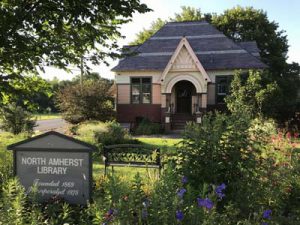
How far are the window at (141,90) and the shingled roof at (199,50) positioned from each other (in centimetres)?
98

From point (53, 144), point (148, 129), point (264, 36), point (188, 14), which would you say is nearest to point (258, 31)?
point (264, 36)

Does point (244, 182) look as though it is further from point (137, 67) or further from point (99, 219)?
point (137, 67)

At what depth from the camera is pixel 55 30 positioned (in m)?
5.82

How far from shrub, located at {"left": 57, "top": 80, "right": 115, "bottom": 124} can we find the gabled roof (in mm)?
18248

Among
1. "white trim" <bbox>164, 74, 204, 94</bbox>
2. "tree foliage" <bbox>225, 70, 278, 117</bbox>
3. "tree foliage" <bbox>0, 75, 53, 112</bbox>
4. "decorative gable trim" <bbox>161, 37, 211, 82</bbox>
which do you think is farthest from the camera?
"white trim" <bbox>164, 74, 204, 94</bbox>

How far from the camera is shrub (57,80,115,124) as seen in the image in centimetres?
2275

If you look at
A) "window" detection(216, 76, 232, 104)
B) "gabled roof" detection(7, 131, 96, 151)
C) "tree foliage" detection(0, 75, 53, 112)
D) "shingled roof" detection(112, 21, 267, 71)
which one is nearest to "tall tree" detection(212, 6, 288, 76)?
"shingled roof" detection(112, 21, 267, 71)

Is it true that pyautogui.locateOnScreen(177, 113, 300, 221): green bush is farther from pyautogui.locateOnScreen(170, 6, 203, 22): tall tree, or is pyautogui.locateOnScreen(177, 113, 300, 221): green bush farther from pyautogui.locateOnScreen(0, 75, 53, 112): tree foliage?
pyautogui.locateOnScreen(170, 6, 203, 22): tall tree

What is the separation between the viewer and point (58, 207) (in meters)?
4.30

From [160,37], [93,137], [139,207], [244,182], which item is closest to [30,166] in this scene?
[139,207]

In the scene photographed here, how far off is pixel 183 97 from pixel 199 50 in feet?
12.9

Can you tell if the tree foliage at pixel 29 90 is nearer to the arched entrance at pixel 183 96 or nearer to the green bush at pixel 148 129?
the green bush at pixel 148 129

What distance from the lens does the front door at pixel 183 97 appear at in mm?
24594

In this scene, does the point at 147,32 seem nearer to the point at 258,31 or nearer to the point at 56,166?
the point at 258,31
